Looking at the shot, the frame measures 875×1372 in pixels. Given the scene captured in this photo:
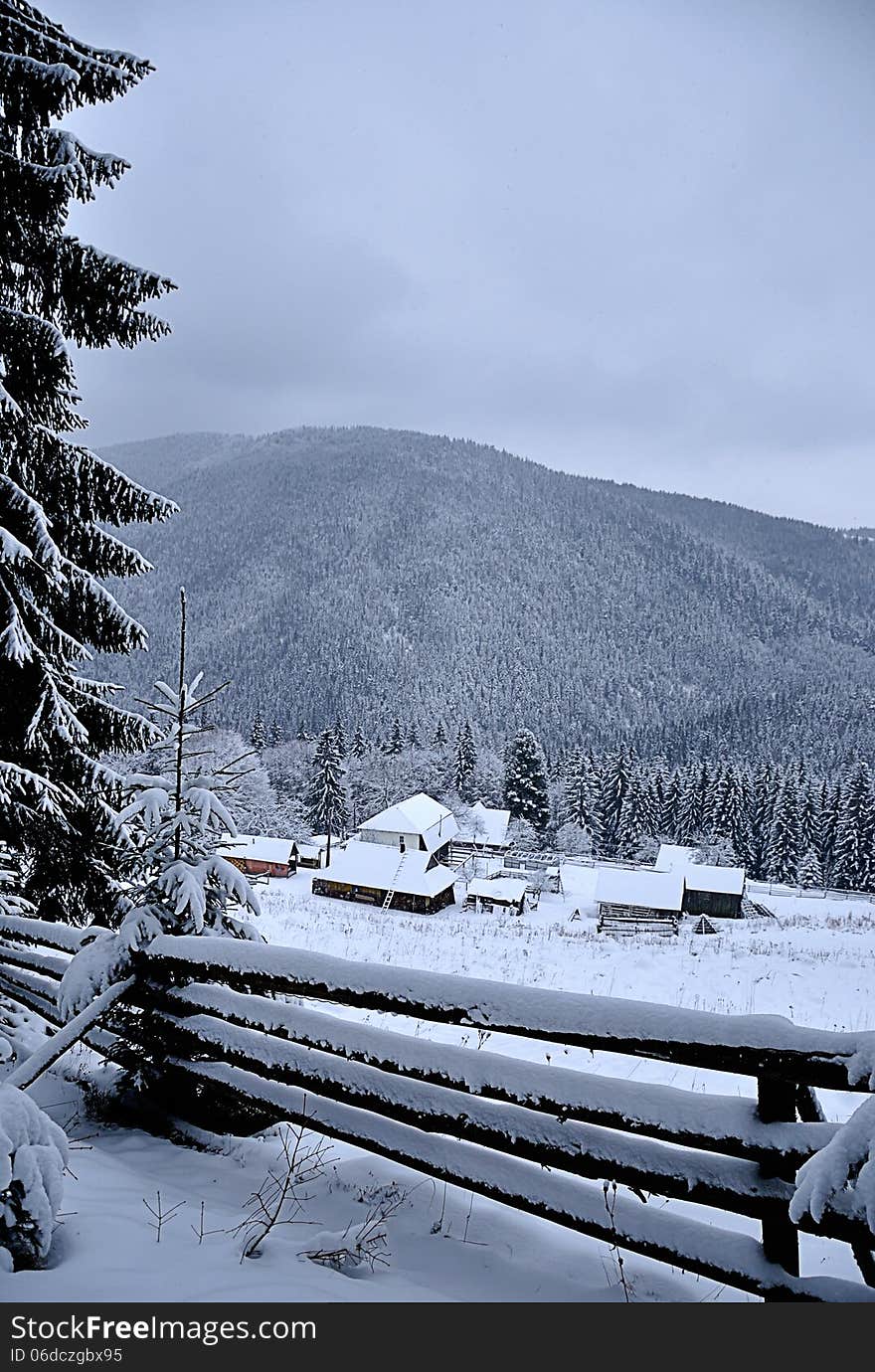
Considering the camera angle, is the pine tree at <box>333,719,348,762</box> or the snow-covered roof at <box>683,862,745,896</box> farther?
the pine tree at <box>333,719,348,762</box>

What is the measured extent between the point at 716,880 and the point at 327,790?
3533 centimetres

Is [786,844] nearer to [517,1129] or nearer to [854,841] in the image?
[854,841]

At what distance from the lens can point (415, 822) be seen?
57469 mm

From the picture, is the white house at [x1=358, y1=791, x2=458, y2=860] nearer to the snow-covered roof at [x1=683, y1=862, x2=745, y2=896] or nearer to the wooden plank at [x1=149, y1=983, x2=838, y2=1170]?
the snow-covered roof at [x1=683, y1=862, x2=745, y2=896]

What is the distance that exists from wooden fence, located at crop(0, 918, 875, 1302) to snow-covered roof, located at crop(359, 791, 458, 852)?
52.4 metres

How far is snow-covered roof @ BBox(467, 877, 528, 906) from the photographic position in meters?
45.3

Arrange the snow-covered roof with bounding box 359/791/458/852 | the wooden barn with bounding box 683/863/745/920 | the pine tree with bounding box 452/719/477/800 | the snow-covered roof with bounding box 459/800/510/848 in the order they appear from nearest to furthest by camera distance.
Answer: the wooden barn with bounding box 683/863/745/920 → the snow-covered roof with bounding box 359/791/458/852 → the snow-covered roof with bounding box 459/800/510/848 → the pine tree with bounding box 452/719/477/800

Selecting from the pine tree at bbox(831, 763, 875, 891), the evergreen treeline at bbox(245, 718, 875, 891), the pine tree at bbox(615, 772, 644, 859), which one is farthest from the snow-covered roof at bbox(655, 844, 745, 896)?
the pine tree at bbox(831, 763, 875, 891)

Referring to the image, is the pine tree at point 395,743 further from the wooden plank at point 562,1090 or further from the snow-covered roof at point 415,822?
the wooden plank at point 562,1090

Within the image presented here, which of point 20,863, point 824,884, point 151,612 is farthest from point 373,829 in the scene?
point 151,612

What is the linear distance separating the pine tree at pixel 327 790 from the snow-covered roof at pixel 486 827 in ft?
41.5

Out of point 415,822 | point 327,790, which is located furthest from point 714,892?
point 327,790
